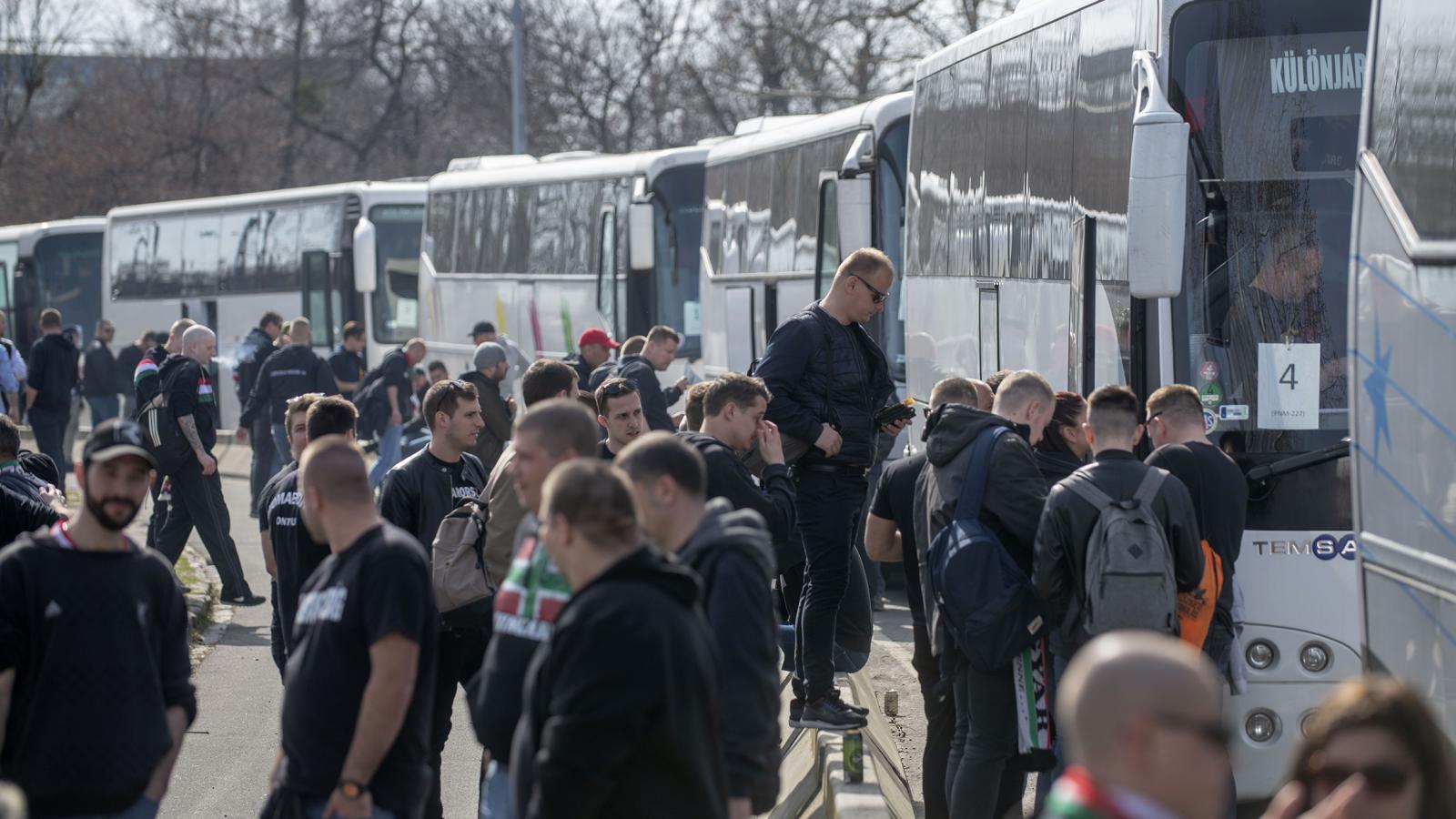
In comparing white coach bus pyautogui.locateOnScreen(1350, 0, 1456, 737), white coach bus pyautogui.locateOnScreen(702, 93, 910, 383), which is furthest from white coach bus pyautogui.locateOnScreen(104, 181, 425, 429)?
white coach bus pyautogui.locateOnScreen(1350, 0, 1456, 737)

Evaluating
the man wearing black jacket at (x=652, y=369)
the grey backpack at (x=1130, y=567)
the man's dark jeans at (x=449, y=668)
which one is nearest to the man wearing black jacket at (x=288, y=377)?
the man wearing black jacket at (x=652, y=369)

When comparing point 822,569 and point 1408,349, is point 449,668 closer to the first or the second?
point 822,569

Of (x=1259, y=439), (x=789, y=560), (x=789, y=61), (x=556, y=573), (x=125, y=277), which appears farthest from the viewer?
(x=789, y=61)

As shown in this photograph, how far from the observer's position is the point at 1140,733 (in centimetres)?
267

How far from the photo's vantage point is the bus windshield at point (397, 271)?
29516 mm

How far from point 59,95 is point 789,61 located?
70.3 ft

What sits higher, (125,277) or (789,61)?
(789,61)

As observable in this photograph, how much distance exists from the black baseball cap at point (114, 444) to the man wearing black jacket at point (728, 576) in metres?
1.36

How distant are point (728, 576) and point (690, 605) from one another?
20.8 inches

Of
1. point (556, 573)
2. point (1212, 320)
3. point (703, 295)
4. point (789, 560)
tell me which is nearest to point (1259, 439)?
point (1212, 320)

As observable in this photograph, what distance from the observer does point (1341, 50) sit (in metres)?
7.74

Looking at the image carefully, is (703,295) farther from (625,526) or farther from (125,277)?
(125,277)

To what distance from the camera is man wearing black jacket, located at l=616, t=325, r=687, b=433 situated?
12453 mm

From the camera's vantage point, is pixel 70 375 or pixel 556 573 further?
pixel 70 375
